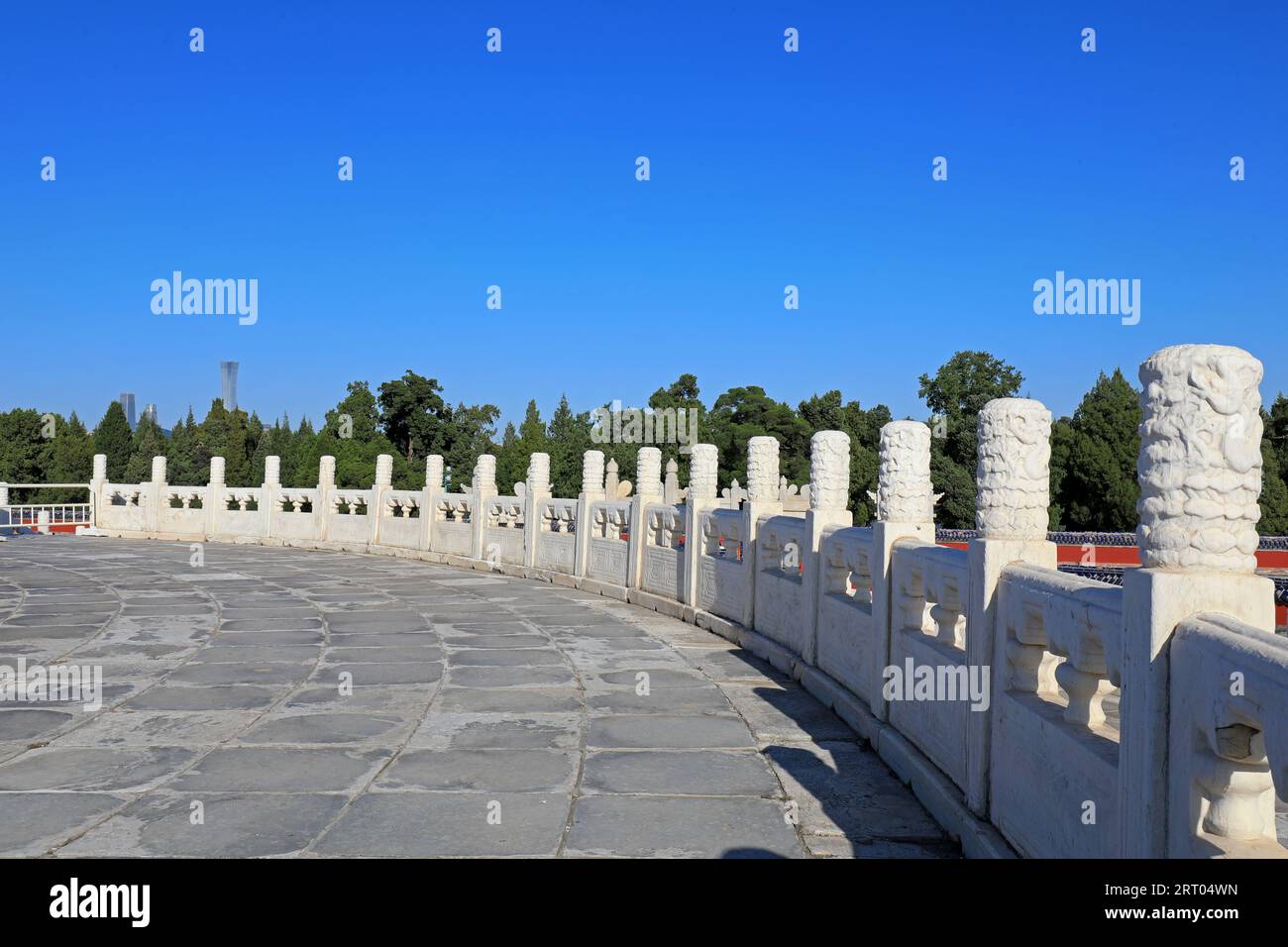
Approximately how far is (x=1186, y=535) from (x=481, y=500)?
570 inches

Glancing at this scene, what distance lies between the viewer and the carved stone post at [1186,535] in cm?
259

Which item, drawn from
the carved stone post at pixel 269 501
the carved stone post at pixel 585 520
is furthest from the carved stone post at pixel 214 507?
the carved stone post at pixel 585 520

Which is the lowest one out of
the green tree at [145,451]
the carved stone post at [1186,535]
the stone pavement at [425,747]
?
the stone pavement at [425,747]

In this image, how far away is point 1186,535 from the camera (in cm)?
264

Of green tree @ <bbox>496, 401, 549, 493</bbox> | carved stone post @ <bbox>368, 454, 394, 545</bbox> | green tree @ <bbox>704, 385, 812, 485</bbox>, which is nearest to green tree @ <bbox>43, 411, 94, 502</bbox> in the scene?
green tree @ <bbox>496, 401, 549, 493</bbox>

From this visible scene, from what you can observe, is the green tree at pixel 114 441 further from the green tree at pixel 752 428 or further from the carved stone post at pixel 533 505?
the carved stone post at pixel 533 505

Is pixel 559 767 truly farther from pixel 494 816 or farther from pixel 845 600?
pixel 845 600

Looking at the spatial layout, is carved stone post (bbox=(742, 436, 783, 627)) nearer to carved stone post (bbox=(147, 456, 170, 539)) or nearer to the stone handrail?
the stone handrail

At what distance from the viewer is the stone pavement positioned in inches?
165

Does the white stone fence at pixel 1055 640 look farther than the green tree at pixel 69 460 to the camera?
No

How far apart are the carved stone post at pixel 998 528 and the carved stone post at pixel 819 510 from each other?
3010mm

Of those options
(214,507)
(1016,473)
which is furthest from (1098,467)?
(1016,473)

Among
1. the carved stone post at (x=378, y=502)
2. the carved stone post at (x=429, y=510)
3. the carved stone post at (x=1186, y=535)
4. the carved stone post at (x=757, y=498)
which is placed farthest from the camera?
the carved stone post at (x=378, y=502)
